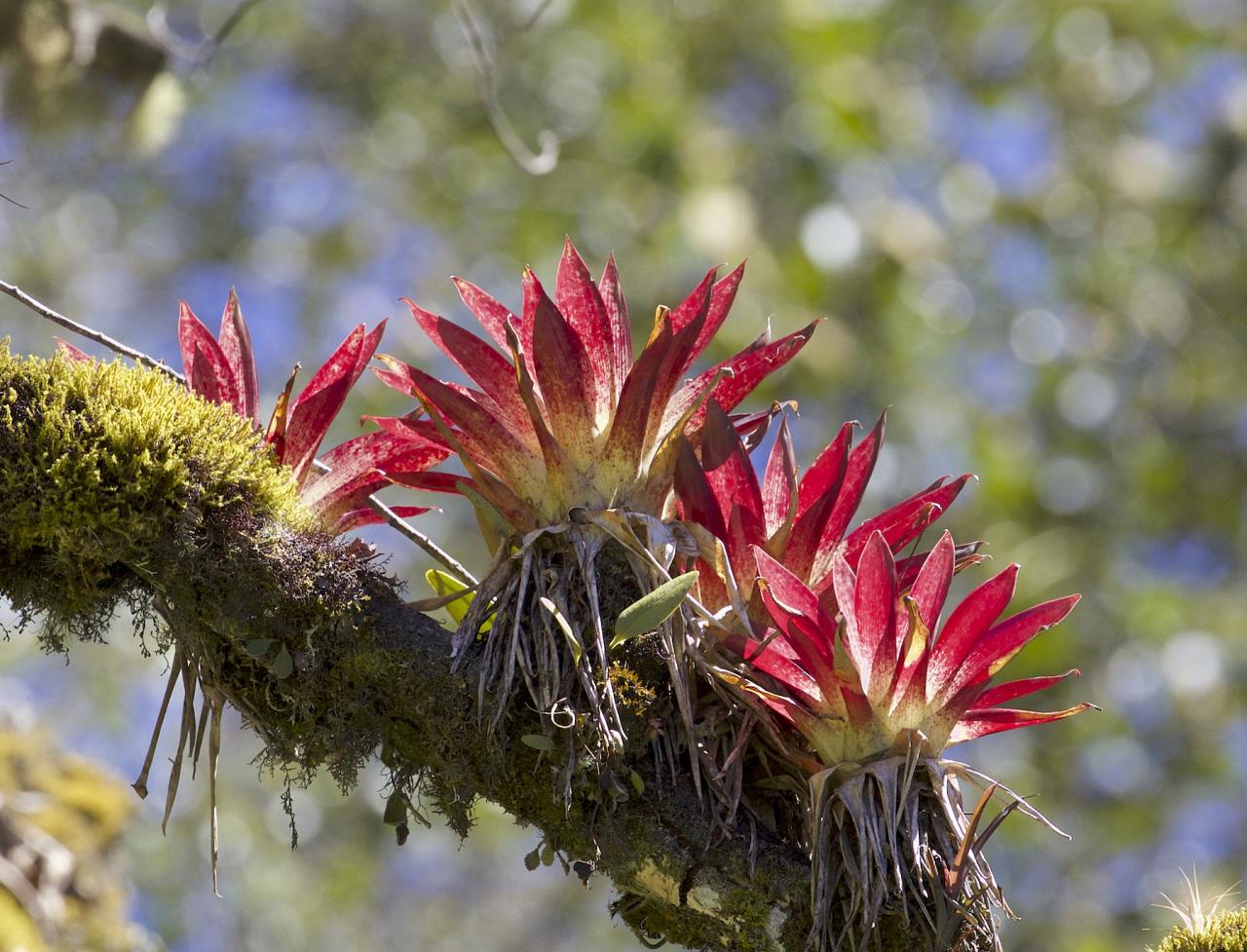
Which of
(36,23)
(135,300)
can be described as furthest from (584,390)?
(135,300)

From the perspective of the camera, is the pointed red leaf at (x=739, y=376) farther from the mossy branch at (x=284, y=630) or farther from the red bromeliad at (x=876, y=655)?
the mossy branch at (x=284, y=630)

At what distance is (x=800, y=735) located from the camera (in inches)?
55.4

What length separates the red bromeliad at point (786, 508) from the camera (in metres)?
1.44

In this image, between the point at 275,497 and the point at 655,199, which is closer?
the point at 275,497

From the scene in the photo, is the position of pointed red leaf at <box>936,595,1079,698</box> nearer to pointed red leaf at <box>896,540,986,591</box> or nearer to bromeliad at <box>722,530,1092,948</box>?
bromeliad at <box>722,530,1092,948</box>

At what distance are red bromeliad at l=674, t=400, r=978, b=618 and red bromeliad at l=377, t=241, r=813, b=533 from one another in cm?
5

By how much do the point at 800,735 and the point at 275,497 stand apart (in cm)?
59

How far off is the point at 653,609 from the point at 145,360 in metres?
0.61

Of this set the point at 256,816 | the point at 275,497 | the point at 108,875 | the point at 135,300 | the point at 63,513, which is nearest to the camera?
the point at 63,513

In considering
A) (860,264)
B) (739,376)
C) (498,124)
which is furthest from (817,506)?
(860,264)

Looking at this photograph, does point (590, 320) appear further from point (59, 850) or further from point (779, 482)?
point (59, 850)

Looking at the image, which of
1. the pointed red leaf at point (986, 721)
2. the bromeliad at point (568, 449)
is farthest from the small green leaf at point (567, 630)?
the pointed red leaf at point (986, 721)

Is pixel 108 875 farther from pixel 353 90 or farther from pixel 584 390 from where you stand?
pixel 353 90

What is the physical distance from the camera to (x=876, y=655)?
4.47ft
